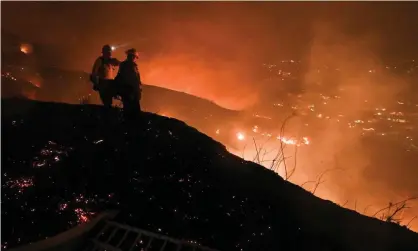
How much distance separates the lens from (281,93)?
32.8 meters

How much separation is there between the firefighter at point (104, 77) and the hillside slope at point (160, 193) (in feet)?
3.71

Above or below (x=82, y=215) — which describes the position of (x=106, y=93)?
above

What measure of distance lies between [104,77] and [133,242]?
16.6 ft

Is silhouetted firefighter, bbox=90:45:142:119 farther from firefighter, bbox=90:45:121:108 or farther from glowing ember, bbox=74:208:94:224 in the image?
glowing ember, bbox=74:208:94:224

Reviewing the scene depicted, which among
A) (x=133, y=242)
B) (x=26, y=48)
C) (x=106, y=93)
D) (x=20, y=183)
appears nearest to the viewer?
Answer: (x=133, y=242)

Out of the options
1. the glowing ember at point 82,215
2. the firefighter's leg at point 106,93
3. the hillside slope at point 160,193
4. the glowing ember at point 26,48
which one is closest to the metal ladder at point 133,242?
the hillside slope at point 160,193

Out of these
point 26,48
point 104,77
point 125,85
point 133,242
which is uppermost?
point 26,48

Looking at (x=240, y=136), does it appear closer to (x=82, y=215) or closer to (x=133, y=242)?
(x=82, y=215)

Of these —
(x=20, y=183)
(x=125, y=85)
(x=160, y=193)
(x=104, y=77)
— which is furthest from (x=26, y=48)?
(x=160, y=193)

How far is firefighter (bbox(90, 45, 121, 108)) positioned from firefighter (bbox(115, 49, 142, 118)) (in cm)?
39

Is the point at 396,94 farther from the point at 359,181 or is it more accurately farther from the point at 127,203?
the point at 127,203

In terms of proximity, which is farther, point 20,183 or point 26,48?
point 26,48

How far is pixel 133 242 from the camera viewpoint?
4.57 m

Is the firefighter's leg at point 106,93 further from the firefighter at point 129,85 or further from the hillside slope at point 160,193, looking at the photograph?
the hillside slope at point 160,193
